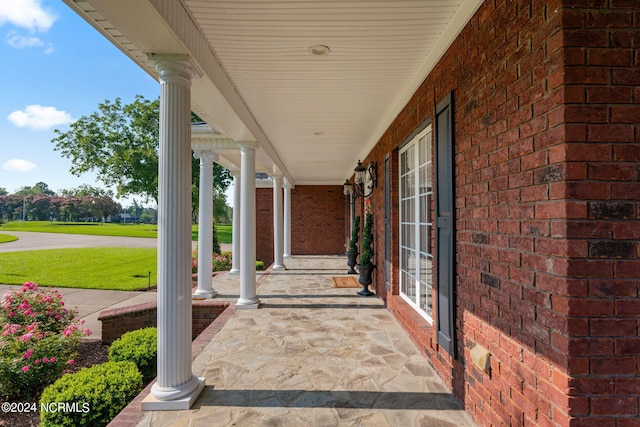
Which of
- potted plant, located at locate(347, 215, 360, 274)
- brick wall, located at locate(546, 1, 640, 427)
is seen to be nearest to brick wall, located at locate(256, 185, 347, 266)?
potted plant, located at locate(347, 215, 360, 274)

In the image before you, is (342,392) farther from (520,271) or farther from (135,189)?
(135,189)

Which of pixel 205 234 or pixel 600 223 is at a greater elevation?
pixel 600 223

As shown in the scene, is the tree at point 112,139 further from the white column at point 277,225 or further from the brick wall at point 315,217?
the white column at point 277,225

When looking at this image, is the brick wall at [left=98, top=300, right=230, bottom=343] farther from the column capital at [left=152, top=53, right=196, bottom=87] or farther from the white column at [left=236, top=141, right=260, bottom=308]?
the column capital at [left=152, top=53, right=196, bottom=87]

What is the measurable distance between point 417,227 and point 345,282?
401cm

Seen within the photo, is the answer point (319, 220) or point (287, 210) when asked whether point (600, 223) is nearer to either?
point (287, 210)

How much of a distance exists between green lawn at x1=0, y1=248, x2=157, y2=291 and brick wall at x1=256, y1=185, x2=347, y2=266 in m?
5.32

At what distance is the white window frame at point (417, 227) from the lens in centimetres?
374

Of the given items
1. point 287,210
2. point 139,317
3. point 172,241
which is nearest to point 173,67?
point 172,241

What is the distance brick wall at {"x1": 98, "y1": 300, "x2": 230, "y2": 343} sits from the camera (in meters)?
5.41

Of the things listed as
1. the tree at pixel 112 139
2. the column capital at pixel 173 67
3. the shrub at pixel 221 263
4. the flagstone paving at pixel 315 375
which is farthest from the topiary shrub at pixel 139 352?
the tree at pixel 112 139

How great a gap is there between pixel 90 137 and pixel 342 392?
18699mm

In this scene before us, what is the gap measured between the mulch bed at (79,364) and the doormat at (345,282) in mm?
4480

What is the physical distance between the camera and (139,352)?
3877mm
